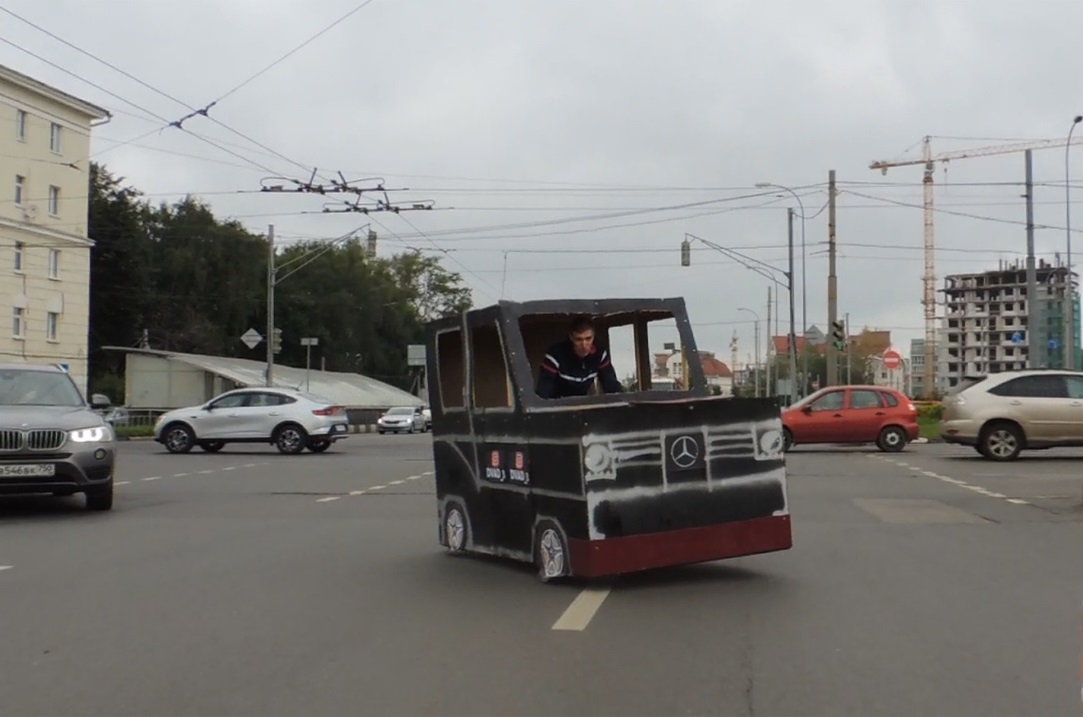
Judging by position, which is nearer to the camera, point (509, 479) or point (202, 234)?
point (509, 479)

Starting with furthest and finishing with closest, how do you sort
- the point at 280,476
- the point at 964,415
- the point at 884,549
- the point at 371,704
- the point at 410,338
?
1. the point at 410,338
2. the point at 964,415
3. the point at 280,476
4. the point at 884,549
5. the point at 371,704

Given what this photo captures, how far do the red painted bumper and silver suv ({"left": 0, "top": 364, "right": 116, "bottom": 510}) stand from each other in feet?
24.8

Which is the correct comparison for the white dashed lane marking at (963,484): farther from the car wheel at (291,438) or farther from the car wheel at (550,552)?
the car wheel at (291,438)

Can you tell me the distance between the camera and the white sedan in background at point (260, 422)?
99.3 ft

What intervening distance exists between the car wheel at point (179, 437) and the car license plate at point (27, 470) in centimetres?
1751

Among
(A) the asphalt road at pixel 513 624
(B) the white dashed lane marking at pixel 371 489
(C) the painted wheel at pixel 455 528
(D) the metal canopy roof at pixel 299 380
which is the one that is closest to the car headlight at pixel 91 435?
(A) the asphalt road at pixel 513 624

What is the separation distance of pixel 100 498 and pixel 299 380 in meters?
55.5

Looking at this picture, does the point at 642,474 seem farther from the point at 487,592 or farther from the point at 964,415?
the point at 964,415

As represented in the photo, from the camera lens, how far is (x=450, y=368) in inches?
385

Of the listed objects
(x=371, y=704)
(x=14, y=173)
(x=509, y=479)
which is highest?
(x=14, y=173)

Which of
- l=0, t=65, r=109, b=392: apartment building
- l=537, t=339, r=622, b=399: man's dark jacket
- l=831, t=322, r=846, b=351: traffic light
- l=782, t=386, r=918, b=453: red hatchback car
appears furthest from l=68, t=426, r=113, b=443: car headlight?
l=0, t=65, r=109, b=392: apartment building

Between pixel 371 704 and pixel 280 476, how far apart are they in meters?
16.3

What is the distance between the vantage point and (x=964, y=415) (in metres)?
24.9

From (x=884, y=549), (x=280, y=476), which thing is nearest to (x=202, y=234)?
(x=280, y=476)
